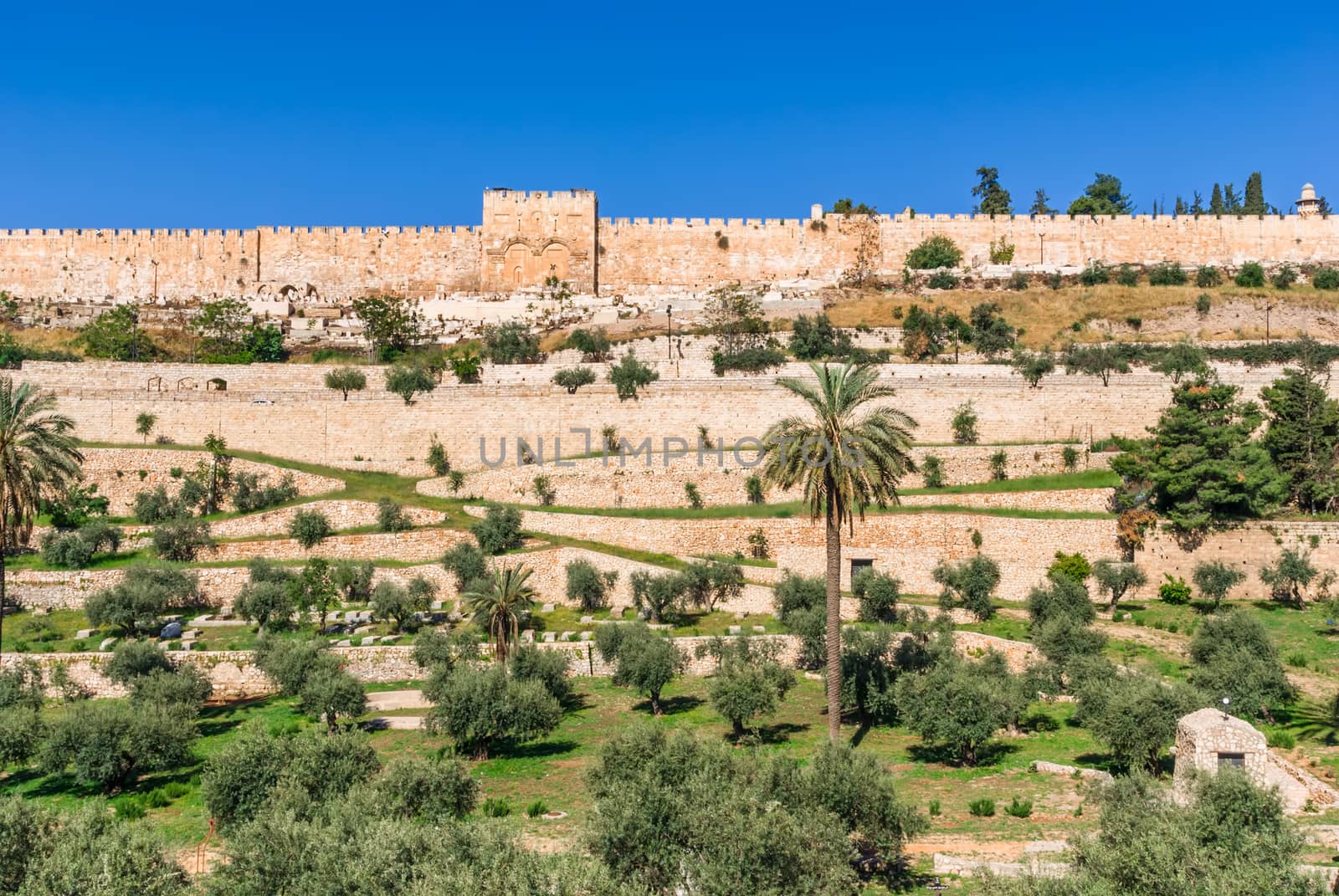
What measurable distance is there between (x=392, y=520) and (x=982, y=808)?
19.3 m

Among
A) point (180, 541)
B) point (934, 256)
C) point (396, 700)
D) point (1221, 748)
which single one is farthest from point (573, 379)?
point (1221, 748)

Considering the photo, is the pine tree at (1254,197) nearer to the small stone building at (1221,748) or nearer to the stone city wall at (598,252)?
the stone city wall at (598,252)

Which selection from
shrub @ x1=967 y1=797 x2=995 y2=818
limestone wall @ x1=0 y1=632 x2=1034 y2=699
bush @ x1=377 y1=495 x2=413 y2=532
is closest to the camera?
shrub @ x1=967 y1=797 x2=995 y2=818

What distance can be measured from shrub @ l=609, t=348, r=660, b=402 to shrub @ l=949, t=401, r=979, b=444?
9.49m

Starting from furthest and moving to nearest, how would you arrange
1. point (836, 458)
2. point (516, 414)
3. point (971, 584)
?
point (516, 414)
point (971, 584)
point (836, 458)

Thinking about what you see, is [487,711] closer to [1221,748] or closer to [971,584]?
[1221,748]

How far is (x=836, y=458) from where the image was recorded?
64.0 feet

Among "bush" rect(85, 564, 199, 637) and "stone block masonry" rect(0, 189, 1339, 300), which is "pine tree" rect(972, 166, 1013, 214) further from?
"bush" rect(85, 564, 199, 637)

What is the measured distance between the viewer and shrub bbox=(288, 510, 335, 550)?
33.2m

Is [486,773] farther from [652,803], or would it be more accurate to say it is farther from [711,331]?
[711,331]

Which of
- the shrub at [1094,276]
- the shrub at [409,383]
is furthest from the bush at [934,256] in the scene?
the shrub at [409,383]

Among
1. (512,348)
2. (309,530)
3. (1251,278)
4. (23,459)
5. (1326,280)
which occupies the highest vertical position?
(1251,278)

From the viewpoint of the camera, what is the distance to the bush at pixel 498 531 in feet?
106

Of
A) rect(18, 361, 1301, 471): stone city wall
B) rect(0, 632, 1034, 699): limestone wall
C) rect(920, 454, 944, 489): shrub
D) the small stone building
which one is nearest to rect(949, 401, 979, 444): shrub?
rect(18, 361, 1301, 471): stone city wall
